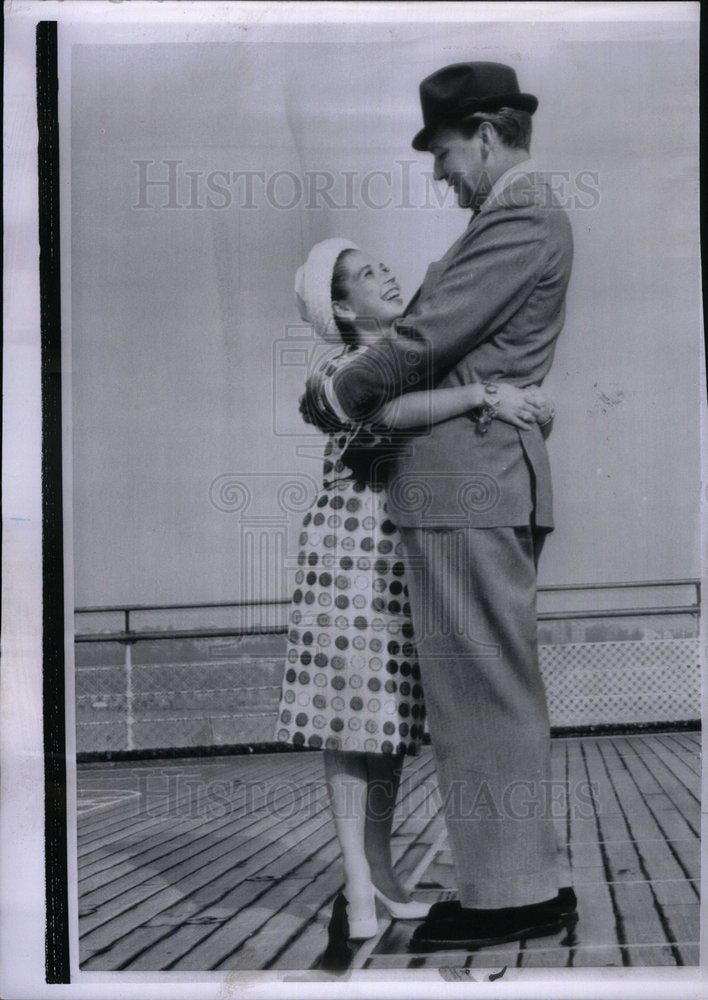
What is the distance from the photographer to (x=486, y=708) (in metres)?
2.00

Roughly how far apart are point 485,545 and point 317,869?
0.71 meters

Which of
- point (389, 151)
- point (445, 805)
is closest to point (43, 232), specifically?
point (389, 151)

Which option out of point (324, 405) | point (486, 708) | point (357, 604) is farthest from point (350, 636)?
point (324, 405)

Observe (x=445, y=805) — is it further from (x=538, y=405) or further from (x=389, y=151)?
(x=389, y=151)

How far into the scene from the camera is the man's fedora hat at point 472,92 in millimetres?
2061

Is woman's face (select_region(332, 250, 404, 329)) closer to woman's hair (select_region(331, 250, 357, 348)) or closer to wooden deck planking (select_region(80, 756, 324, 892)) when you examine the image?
woman's hair (select_region(331, 250, 357, 348))

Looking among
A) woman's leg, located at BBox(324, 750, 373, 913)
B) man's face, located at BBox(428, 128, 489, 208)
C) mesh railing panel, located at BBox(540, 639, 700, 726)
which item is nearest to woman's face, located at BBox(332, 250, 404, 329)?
man's face, located at BBox(428, 128, 489, 208)

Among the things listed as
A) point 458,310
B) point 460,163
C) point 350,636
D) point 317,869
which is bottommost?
point 317,869

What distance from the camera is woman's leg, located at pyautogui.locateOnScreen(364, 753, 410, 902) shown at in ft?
6.70

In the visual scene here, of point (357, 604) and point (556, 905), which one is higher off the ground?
point (357, 604)

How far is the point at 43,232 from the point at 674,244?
4.18 ft

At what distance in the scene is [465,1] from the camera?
6.85 feet

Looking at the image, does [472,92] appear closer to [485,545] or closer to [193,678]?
[485,545]

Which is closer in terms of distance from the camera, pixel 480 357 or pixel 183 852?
pixel 480 357
